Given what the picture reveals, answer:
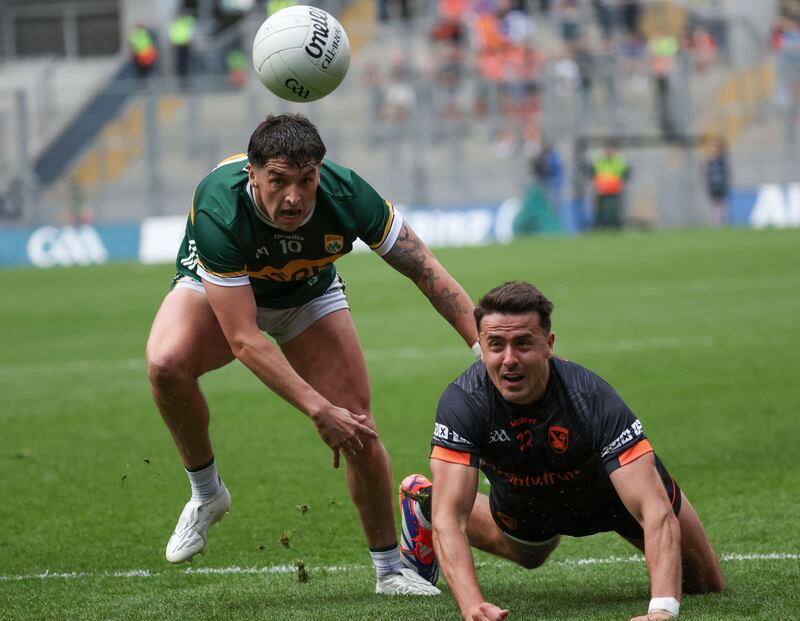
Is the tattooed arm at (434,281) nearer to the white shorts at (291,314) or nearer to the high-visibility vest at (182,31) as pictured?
the white shorts at (291,314)

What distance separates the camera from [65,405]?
1142cm

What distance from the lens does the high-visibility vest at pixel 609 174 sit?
28938 millimetres

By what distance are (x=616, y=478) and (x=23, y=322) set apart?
13.6 m

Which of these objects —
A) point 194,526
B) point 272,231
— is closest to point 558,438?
point 272,231

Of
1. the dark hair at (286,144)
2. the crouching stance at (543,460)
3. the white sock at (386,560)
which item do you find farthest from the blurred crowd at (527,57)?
the crouching stance at (543,460)

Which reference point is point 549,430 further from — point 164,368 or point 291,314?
point 164,368

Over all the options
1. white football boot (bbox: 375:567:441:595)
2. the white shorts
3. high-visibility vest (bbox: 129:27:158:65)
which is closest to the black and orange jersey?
white football boot (bbox: 375:567:441:595)

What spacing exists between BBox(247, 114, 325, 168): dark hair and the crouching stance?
0.97 metres

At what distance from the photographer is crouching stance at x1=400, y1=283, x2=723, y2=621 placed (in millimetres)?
4996

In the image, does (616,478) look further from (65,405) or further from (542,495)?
(65,405)

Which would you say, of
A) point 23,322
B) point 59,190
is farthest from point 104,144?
point 23,322

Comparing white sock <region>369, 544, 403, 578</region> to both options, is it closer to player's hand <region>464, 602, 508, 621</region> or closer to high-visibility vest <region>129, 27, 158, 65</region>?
player's hand <region>464, 602, 508, 621</region>

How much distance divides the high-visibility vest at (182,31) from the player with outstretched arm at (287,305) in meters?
27.1

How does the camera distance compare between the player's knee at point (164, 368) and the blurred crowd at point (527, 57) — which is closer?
the player's knee at point (164, 368)
